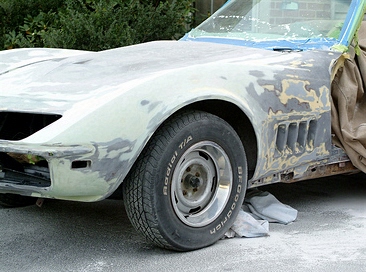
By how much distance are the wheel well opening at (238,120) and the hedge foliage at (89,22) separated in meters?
3.30

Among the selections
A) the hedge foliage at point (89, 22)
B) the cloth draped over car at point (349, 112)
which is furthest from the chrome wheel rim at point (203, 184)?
the hedge foliage at point (89, 22)

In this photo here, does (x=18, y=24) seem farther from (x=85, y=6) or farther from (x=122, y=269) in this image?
(x=122, y=269)

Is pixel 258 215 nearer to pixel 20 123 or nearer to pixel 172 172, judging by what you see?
pixel 172 172

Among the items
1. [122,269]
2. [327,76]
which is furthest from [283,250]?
[327,76]

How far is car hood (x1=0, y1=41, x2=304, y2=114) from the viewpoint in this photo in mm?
3953

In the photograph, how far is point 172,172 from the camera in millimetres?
4035

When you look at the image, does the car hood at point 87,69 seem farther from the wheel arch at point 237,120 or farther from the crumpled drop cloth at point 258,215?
the crumpled drop cloth at point 258,215

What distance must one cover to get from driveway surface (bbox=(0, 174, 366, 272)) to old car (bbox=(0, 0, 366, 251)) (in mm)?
167

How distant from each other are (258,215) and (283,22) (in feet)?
4.99

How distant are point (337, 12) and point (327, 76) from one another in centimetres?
77

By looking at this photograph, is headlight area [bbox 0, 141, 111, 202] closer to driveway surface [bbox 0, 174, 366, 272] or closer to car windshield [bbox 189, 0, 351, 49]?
driveway surface [bbox 0, 174, 366, 272]

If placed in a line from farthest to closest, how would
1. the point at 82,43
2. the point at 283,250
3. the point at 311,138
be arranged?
the point at 82,43, the point at 311,138, the point at 283,250

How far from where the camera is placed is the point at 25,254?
13.9ft

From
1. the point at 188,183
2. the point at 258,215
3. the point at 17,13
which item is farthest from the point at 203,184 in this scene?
the point at 17,13
